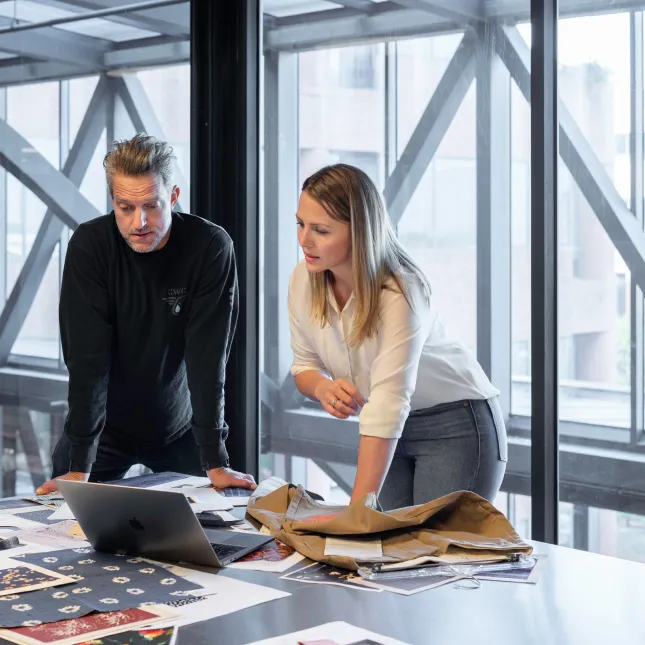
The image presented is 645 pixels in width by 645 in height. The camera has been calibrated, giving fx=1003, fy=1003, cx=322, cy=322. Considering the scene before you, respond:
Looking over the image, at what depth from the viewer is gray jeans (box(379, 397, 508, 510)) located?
7.65ft

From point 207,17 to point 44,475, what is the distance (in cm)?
190

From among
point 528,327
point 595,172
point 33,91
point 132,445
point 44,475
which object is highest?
point 33,91

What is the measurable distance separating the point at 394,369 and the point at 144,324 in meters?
0.80

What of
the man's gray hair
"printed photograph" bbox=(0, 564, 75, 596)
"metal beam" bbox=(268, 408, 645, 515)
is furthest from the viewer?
"metal beam" bbox=(268, 408, 645, 515)

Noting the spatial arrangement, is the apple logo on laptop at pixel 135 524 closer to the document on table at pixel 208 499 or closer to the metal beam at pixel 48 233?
the document on table at pixel 208 499

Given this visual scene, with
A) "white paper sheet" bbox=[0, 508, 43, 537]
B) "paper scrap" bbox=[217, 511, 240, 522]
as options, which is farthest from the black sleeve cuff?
"white paper sheet" bbox=[0, 508, 43, 537]

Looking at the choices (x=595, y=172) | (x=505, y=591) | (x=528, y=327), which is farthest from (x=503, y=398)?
(x=505, y=591)

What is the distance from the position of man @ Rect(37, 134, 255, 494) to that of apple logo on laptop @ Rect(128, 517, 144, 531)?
641mm

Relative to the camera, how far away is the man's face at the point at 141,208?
2.42 metres

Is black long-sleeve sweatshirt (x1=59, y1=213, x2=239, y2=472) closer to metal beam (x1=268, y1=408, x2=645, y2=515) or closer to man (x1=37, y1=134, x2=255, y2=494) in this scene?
man (x1=37, y1=134, x2=255, y2=494)

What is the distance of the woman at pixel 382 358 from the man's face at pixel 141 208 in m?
0.39

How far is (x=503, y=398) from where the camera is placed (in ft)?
11.8

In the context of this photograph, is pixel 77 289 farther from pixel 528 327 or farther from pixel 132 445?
pixel 528 327

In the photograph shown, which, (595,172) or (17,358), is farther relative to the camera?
(17,358)
